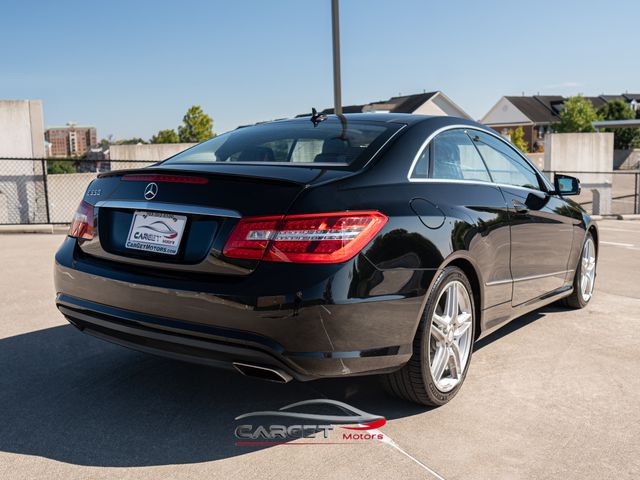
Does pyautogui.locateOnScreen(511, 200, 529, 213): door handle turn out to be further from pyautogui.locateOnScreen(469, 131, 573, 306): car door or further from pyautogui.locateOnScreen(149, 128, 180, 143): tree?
pyautogui.locateOnScreen(149, 128, 180, 143): tree

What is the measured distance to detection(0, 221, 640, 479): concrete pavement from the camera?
9.29 feet

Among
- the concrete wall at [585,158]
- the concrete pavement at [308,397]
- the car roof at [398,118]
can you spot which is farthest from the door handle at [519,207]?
the concrete wall at [585,158]

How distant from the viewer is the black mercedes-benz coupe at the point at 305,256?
9.26ft

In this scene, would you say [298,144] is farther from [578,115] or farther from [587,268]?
[578,115]

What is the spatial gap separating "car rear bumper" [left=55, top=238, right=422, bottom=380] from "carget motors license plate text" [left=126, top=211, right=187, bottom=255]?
0.47 feet

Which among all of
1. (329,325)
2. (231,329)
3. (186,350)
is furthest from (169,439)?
(329,325)

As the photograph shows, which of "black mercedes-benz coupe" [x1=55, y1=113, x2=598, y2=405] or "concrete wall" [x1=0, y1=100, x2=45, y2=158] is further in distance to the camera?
"concrete wall" [x1=0, y1=100, x2=45, y2=158]

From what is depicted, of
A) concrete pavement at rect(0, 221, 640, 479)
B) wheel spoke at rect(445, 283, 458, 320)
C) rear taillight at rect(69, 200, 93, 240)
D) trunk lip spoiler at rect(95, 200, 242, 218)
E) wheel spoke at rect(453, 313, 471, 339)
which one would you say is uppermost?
trunk lip spoiler at rect(95, 200, 242, 218)

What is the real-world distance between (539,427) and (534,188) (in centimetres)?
221

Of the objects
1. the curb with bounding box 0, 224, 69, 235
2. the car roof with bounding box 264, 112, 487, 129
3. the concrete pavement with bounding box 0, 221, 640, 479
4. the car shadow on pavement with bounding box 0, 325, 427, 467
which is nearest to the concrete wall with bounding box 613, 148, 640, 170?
the curb with bounding box 0, 224, 69, 235

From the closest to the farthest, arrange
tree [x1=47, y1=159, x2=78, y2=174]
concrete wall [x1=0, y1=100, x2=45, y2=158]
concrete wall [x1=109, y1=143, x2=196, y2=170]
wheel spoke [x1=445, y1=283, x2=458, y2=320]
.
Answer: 1. wheel spoke [x1=445, y1=283, x2=458, y2=320]
2. tree [x1=47, y1=159, x2=78, y2=174]
3. concrete wall [x1=0, y1=100, x2=45, y2=158]
4. concrete wall [x1=109, y1=143, x2=196, y2=170]

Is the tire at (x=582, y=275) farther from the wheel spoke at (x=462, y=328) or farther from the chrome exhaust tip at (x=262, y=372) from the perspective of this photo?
the chrome exhaust tip at (x=262, y=372)

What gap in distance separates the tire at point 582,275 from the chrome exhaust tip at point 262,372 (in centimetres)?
370

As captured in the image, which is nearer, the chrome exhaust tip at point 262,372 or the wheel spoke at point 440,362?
the chrome exhaust tip at point 262,372
